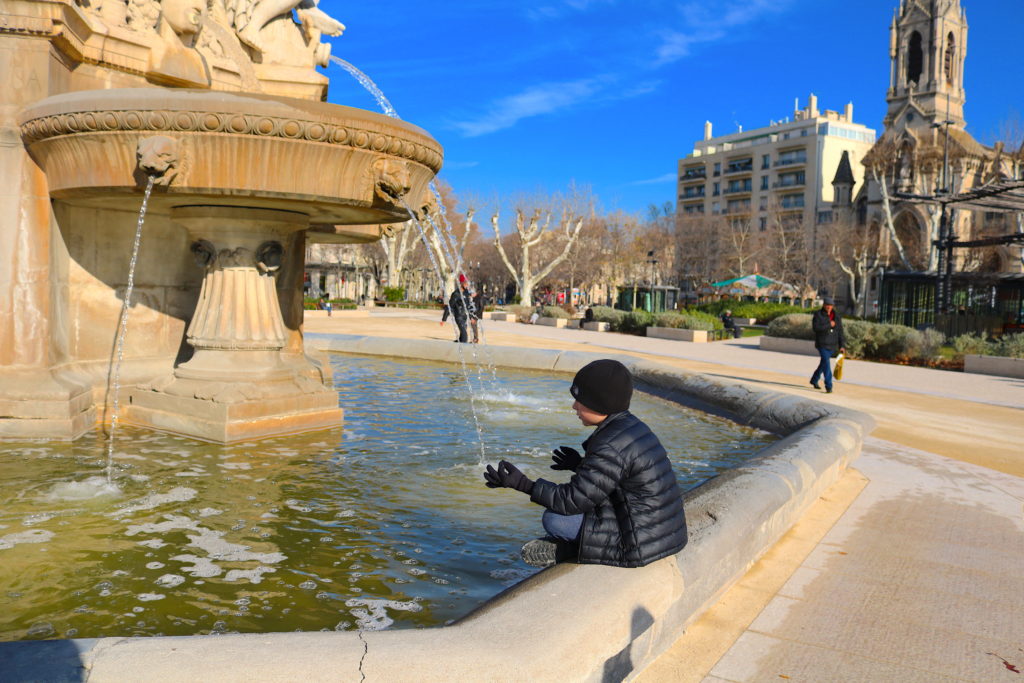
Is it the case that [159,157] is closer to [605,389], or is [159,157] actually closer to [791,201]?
[605,389]

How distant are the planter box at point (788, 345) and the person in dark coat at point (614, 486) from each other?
19844 millimetres

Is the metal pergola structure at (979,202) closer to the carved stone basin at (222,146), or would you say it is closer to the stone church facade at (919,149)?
the carved stone basin at (222,146)

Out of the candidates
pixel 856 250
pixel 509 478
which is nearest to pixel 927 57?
pixel 856 250

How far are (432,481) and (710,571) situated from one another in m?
2.55

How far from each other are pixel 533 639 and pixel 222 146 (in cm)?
427

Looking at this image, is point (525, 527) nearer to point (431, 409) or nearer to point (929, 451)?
point (431, 409)

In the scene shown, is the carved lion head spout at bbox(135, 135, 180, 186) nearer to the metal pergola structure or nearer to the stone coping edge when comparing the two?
the stone coping edge

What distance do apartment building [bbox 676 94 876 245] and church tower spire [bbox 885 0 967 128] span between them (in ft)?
27.5

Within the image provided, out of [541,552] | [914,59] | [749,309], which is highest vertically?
[914,59]

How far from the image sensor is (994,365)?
1702 cm

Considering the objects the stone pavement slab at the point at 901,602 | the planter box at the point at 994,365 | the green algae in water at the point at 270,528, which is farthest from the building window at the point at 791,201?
the stone pavement slab at the point at 901,602

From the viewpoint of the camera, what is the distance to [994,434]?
888 centimetres

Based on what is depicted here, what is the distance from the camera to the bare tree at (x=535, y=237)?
46438mm

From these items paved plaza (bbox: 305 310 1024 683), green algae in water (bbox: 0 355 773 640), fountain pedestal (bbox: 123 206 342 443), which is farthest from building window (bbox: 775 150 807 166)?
fountain pedestal (bbox: 123 206 342 443)
